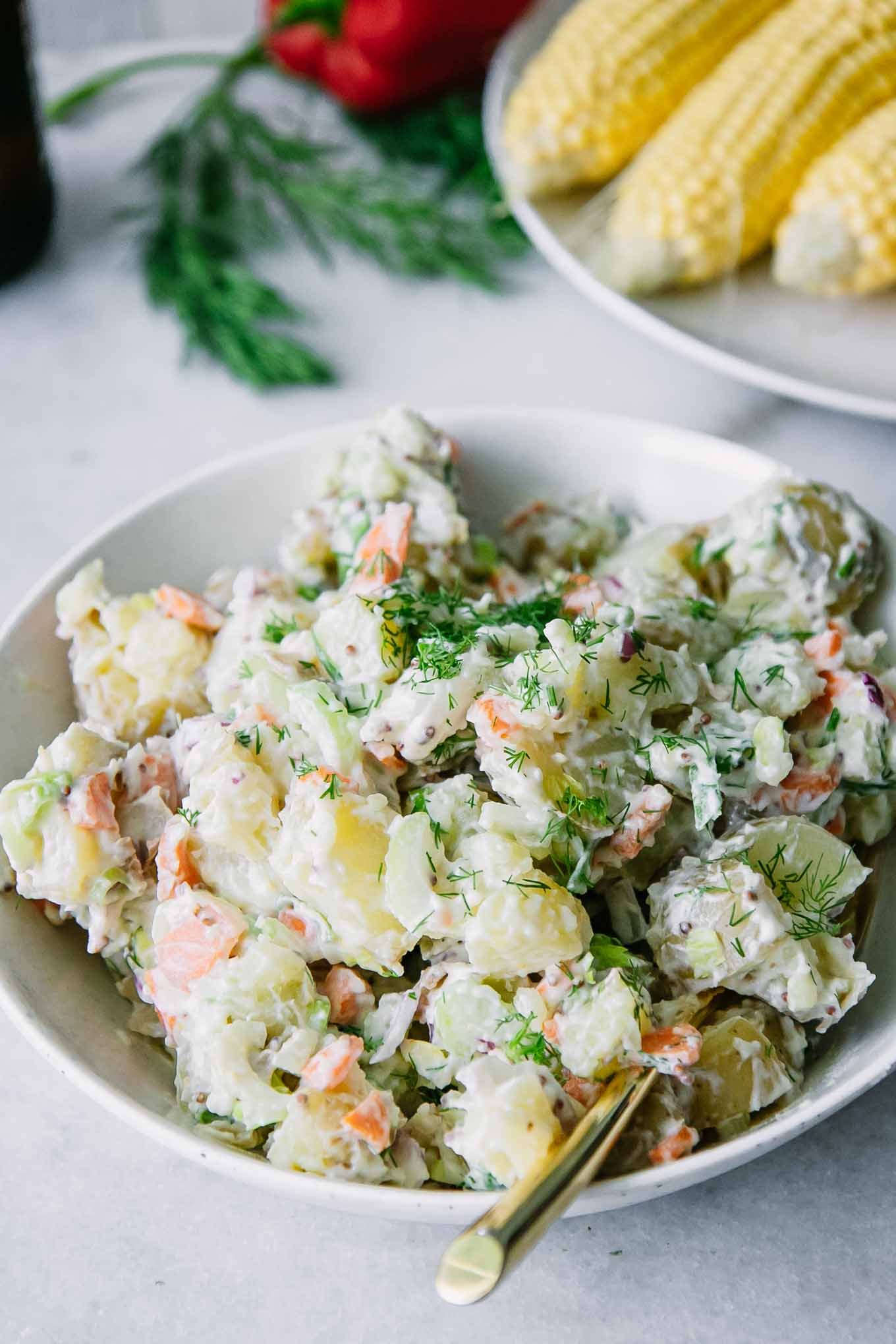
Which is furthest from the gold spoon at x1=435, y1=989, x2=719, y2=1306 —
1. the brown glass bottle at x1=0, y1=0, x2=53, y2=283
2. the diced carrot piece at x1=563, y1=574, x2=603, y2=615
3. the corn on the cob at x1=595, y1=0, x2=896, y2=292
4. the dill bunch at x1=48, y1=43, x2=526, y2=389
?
the brown glass bottle at x1=0, y1=0, x2=53, y2=283

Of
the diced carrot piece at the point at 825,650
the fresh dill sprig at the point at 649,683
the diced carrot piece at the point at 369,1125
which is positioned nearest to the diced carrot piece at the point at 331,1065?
the diced carrot piece at the point at 369,1125

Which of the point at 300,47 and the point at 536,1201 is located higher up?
the point at 300,47

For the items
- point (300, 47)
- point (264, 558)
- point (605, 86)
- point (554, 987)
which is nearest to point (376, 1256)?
point (554, 987)

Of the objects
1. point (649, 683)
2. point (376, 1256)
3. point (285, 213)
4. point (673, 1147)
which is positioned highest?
point (649, 683)

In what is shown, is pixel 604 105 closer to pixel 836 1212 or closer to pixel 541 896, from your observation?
pixel 541 896

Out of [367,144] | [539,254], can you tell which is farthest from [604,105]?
[367,144]

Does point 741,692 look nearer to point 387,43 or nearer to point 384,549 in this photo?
point 384,549
